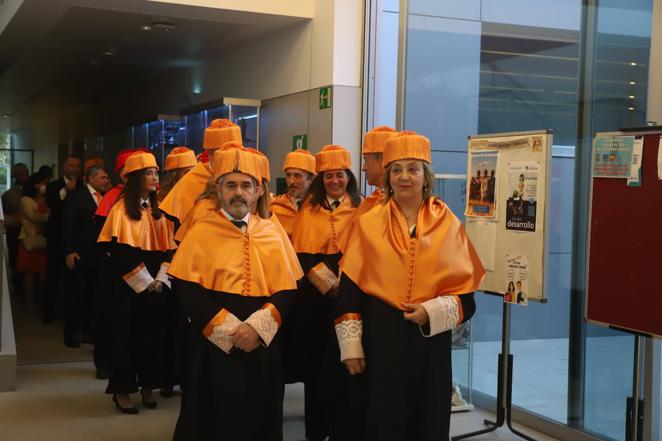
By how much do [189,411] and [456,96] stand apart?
4.09 metres

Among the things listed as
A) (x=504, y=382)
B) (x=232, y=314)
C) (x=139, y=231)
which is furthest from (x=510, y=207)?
(x=139, y=231)

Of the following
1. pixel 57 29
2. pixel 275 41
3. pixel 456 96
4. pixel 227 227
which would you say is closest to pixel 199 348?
pixel 227 227

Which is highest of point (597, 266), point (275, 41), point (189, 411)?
point (275, 41)

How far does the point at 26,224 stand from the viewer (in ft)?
33.8

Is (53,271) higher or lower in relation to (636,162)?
lower

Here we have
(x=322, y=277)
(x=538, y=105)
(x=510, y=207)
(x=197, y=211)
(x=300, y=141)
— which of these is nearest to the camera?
(x=197, y=211)

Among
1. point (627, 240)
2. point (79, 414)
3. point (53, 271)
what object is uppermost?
point (627, 240)

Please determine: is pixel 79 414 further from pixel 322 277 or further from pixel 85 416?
pixel 322 277

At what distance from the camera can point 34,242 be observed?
1030 cm

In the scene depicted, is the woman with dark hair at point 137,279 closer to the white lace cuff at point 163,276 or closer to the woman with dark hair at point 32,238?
the white lace cuff at point 163,276

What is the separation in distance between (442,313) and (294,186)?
7.72 ft

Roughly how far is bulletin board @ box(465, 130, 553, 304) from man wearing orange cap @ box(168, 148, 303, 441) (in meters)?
1.82

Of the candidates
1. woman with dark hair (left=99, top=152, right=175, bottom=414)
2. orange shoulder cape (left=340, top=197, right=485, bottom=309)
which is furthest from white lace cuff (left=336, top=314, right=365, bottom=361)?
woman with dark hair (left=99, top=152, right=175, bottom=414)

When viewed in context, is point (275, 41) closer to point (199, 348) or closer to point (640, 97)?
point (640, 97)
